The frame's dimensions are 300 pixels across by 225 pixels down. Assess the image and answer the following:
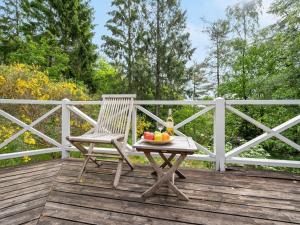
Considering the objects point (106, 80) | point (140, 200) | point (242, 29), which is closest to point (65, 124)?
point (140, 200)

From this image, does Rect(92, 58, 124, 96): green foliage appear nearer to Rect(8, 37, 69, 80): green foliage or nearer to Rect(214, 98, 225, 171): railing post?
Rect(8, 37, 69, 80): green foliage

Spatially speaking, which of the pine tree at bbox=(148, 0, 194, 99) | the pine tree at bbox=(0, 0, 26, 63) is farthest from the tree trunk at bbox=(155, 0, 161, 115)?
the pine tree at bbox=(0, 0, 26, 63)

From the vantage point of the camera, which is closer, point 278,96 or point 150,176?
point 150,176

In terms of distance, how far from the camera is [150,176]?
2838 mm

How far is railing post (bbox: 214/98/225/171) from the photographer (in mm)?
3078

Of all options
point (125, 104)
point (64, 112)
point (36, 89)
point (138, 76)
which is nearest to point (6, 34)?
point (138, 76)

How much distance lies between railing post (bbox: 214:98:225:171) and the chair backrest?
121 centimetres

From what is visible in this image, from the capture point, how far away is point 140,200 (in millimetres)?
2170

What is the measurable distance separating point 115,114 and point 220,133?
4.99ft

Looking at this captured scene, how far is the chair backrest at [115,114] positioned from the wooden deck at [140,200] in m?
0.59

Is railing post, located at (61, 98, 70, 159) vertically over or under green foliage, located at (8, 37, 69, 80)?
under

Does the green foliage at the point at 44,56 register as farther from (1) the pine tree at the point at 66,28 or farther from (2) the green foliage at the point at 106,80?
(2) the green foliage at the point at 106,80

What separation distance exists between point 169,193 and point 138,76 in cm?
927

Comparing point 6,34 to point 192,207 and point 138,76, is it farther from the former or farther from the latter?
point 192,207
